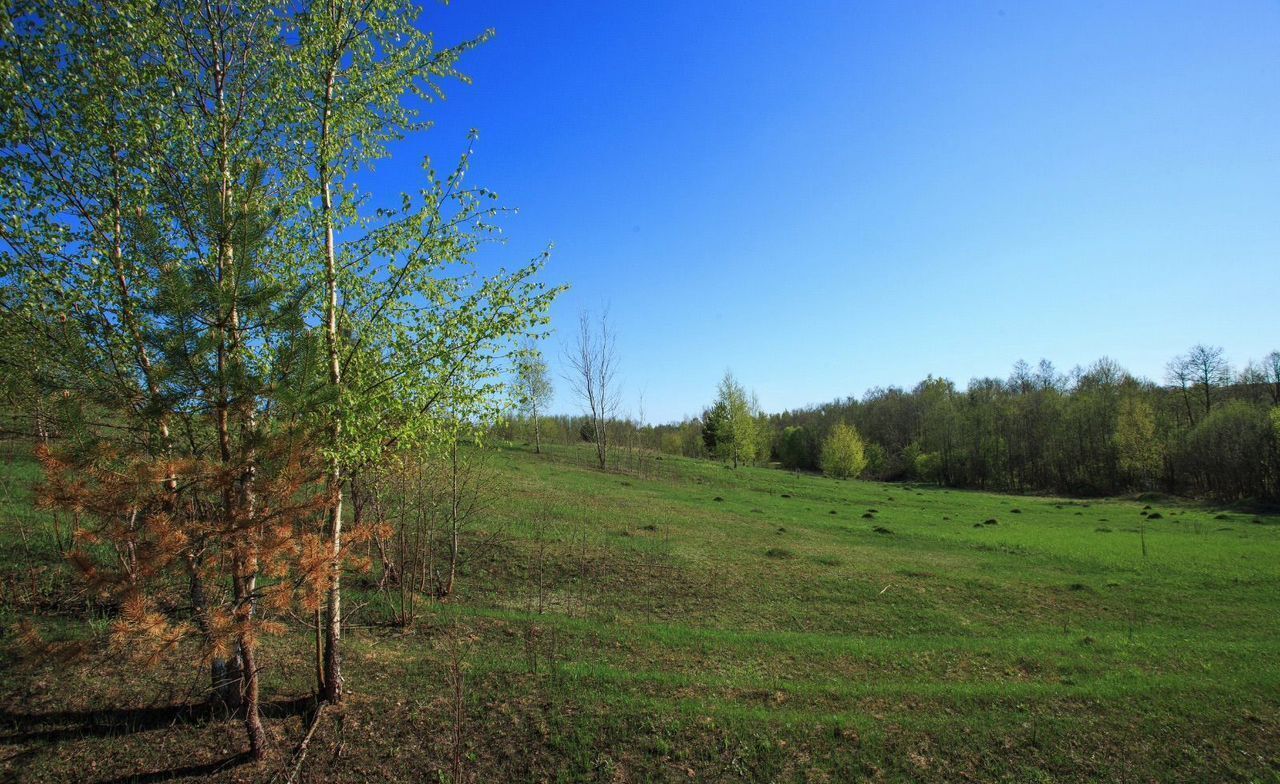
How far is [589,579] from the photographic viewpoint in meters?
13.7

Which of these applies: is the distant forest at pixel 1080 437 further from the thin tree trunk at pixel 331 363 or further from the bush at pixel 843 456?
the thin tree trunk at pixel 331 363

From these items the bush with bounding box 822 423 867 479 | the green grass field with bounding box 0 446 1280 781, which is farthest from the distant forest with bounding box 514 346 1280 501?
the green grass field with bounding box 0 446 1280 781

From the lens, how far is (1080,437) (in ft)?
189

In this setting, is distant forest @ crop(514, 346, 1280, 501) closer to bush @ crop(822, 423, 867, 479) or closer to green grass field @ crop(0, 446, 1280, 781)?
bush @ crop(822, 423, 867, 479)

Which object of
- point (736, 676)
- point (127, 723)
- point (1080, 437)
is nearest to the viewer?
point (127, 723)

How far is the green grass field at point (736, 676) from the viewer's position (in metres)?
5.84

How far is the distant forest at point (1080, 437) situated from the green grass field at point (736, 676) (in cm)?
3443

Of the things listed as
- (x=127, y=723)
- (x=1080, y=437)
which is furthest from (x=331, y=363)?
(x=1080, y=437)

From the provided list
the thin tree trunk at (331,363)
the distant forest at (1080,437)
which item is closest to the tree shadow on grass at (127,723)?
the thin tree trunk at (331,363)

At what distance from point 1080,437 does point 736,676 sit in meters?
66.8

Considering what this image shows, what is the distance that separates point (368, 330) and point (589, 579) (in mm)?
9379

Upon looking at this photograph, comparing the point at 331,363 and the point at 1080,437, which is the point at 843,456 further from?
the point at 331,363

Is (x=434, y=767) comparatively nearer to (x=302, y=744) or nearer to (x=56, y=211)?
(x=302, y=744)

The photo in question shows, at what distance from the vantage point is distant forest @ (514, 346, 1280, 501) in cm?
4481
